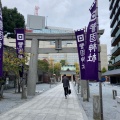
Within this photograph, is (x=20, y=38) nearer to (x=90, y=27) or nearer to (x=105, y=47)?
(x=90, y=27)

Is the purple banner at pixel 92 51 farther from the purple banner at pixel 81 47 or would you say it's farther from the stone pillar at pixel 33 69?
the stone pillar at pixel 33 69

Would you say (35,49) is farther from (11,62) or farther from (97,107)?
(97,107)

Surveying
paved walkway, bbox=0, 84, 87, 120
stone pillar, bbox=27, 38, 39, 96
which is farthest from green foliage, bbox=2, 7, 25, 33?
paved walkway, bbox=0, 84, 87, 120

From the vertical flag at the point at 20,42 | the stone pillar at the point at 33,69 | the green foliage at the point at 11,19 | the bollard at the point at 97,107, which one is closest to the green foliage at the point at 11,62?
the vertical flag at the point at 20,42

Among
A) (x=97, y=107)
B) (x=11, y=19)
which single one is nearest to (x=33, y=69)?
(x=97, y=107)

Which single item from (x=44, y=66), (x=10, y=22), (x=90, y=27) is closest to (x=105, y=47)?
(x=44, y=66)

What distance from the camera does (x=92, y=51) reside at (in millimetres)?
8773

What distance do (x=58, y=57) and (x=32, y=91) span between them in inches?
4721

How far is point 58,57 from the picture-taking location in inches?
5556

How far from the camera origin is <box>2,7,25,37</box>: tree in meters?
34.3

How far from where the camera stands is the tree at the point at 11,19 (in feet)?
112

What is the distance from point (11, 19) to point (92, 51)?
28.1 metres

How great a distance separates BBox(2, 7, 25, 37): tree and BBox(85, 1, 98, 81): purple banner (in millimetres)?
26830

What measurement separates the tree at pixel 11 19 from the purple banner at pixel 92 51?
26830 millimetres
